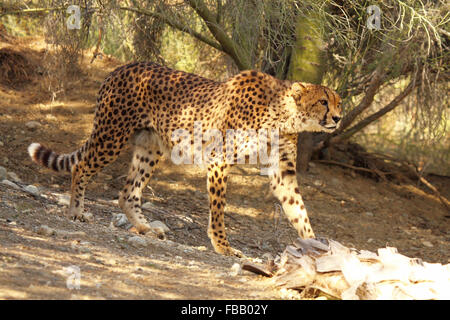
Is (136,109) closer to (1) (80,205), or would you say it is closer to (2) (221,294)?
(1) (80,205)

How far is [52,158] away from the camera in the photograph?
566cm

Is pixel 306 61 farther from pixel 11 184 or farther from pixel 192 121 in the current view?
pixel 11 184

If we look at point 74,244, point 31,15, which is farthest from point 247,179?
point 74,244

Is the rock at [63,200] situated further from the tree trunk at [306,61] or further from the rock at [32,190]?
the tree trunk at [306,61]

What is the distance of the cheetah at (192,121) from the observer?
514 centimetres

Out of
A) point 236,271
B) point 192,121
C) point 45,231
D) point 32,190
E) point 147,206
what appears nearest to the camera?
point 236,271

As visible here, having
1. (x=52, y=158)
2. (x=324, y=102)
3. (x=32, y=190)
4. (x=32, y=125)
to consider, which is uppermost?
(x=324, y=102)

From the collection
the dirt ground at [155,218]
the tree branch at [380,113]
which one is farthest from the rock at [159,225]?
the tree branch at [380,113]

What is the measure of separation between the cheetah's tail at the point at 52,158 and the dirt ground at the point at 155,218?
11.4 inches

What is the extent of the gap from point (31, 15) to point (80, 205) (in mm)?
2446

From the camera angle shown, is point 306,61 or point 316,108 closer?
point 316,108

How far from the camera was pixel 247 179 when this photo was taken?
732 cm

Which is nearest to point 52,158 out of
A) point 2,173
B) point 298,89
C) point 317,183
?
point 2,173

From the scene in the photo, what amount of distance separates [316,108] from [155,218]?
1.83 m
